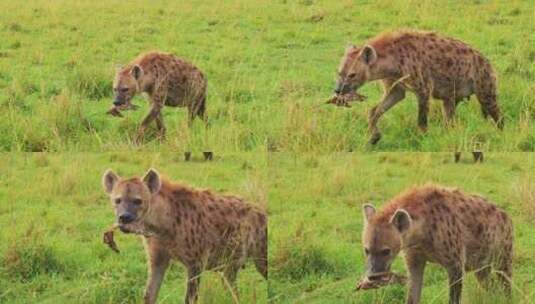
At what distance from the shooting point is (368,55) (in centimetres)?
406

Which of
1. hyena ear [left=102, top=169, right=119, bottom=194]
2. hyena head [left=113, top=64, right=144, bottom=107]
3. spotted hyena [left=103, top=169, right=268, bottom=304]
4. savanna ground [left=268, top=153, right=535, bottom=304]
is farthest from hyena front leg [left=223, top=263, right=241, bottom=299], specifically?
hyena head [left=113, top=64, right=144, bottom=107]

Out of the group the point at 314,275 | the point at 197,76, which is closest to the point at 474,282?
the point at 314,275

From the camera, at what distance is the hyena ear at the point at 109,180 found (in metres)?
3.87

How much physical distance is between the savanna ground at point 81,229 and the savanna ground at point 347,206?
0.10 meters

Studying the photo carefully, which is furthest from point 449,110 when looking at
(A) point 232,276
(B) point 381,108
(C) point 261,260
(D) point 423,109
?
(A) point 232,276

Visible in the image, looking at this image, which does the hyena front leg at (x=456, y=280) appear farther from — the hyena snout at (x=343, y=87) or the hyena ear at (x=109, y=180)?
the hyena ear at (x=109, y=180)

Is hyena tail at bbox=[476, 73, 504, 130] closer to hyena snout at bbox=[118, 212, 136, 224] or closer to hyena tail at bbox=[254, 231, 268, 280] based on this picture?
hyena tail at bbox=[254, 231, 268, 280]

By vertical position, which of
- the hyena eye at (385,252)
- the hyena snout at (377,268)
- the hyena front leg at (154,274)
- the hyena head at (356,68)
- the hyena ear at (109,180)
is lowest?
the hyena front leg at (154,274)

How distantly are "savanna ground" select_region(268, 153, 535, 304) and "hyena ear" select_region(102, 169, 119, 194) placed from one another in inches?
21.6

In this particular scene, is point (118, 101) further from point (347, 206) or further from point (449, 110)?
point (449, 110)

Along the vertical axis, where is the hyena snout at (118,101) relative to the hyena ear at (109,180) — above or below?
above

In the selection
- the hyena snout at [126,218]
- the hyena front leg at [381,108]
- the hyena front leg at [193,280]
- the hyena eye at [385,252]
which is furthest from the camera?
the hyena front leg at [381,108]

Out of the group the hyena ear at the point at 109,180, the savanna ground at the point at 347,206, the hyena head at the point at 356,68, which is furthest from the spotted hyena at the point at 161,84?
the hyena head at the point at 356,68

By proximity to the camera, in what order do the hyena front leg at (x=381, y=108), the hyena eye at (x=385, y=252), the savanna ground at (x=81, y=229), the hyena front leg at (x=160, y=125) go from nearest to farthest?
the hyena eye at (x=385, y=252)
the savanna ground at (x=81, y=229)
the hyena front leg at (x=381, y=108)
the hyena front leg at (x=160, y=125)
